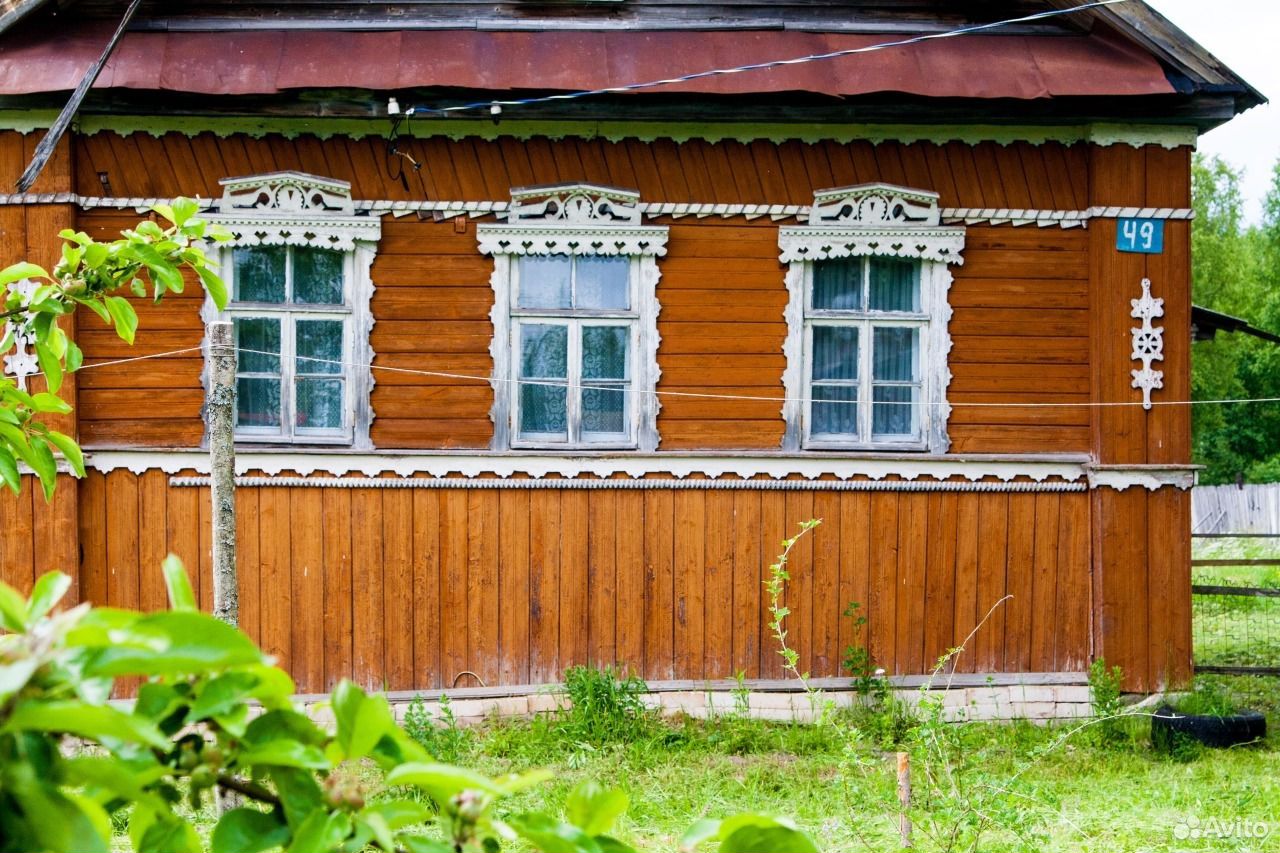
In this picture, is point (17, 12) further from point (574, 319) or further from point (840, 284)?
point (840, 284)

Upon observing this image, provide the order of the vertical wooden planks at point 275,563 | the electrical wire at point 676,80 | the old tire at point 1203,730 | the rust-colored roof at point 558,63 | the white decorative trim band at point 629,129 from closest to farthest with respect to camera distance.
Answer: the electrical wire at point 676,80, the old tire at point 1203,730, the rust-colored roof at point 558,63, the white decorative trim band at point 629,129, the vertical wooden planks at point 275,563

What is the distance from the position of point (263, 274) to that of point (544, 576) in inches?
101

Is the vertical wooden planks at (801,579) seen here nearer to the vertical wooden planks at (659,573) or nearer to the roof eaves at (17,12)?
the vertical wooden planks at (659,573)

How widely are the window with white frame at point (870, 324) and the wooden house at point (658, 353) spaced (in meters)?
0.02

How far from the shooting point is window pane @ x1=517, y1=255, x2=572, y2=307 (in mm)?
7285

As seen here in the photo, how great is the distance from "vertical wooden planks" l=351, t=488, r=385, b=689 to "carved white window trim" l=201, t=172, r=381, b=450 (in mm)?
380

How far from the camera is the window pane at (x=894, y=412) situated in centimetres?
743

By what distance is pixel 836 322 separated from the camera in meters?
7.37

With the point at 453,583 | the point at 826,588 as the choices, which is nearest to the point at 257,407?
the point at 453,583

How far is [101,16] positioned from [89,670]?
25.2 feet

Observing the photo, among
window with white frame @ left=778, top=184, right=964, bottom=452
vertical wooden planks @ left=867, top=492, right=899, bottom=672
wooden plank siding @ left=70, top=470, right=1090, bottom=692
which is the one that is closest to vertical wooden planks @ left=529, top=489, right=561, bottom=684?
wooden plank siding @ left=70, top=470, right=1090, bottom=692

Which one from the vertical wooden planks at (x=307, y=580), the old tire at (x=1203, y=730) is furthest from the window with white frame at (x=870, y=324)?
the vertical wooden planks at (x=307, y=580)

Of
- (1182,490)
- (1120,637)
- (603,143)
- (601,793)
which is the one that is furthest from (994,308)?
(601,793)

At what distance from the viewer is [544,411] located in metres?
7.34
